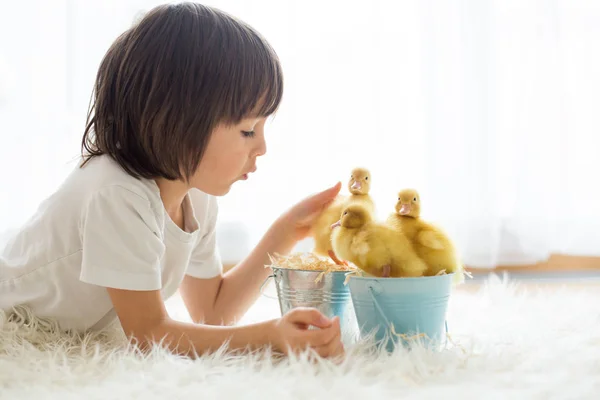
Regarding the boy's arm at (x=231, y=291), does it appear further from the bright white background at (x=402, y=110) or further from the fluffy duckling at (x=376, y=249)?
the bright white background at (x=402, y=110)

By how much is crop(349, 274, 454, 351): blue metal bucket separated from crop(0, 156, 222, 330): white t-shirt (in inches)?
11.7

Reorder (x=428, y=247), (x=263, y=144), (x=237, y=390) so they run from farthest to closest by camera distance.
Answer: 1. (x=263, y=144)
2. (x=428, y=247)
3. (x=237, y=390)

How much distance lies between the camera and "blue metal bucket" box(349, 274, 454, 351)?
2.99 ft

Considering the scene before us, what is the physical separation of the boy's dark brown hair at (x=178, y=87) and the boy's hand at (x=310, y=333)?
30 centimetres

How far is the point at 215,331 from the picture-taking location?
36.9 inches

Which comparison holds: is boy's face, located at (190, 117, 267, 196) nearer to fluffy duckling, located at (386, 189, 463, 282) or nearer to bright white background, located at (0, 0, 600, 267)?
fluffy duckling, located at (386, 189, 463, 282)

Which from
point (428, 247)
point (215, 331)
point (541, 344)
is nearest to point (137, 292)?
point (215, 331)

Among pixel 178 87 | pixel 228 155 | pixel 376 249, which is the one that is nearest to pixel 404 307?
pixel 376 249

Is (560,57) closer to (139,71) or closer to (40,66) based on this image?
(139,71)

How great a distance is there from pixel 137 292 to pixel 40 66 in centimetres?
113

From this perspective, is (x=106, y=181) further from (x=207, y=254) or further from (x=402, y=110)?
(x=402, y=110)

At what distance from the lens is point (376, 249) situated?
92 cm

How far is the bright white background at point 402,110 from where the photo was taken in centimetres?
182

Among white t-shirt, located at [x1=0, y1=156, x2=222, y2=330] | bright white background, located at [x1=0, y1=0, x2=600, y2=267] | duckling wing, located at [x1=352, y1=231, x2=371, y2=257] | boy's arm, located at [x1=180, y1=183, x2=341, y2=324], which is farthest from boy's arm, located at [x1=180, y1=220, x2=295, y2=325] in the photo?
bright white background, located at [x1=0, y1=0, x2=600, y2=267]
